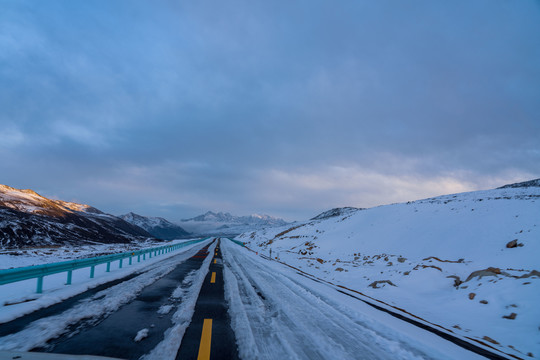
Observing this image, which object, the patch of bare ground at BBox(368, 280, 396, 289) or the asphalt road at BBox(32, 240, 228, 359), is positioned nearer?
the asphalt road at BBox(32, 240, 228, 359)

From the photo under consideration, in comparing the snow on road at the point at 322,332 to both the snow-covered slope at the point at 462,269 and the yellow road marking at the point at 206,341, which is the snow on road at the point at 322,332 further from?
the snow-covered slope at the point at 462,269

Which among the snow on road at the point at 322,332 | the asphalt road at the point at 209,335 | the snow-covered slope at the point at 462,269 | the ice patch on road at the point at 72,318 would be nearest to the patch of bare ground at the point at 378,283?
the snow-covered slope at the point at 462,269

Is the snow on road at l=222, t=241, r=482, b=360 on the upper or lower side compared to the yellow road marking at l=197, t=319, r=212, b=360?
lower

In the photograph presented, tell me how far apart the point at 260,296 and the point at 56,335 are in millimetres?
4733

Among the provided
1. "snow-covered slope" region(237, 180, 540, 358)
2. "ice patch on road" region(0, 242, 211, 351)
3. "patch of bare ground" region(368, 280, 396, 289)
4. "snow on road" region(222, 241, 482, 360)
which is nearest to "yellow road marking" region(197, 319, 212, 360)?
"snow on road" region(222, 241, 482, 360)

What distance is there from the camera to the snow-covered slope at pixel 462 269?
6.57 m

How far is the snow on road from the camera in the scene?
392cm

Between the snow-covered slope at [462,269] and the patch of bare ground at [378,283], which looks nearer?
the snow-covered slope at [462,269]

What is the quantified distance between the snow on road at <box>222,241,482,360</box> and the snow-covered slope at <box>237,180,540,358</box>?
84.9 inches

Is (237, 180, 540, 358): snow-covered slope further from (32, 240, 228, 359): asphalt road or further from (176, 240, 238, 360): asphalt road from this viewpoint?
(32, 240, 228, 359): asphalt road

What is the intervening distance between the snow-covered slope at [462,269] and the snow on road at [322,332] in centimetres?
216

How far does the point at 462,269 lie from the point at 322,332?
32.4 ft

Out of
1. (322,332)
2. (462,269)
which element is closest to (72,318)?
(322,332)

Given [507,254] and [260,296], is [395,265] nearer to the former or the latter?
[507,254]
